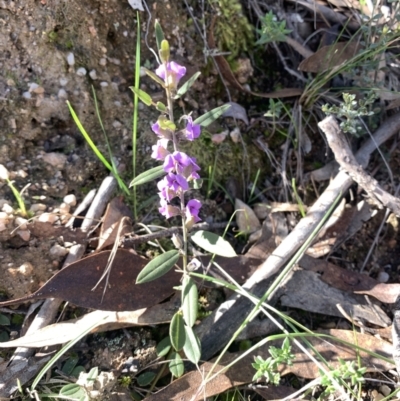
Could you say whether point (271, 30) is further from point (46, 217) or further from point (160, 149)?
point (46, 217)

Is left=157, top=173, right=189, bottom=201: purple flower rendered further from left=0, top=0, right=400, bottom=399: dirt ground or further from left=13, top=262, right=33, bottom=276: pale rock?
left=13, top=262, right=33, bottom=276: pale rock

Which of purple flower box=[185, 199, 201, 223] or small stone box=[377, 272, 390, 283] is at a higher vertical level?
purple flower box=[185, 199, 201, 223]

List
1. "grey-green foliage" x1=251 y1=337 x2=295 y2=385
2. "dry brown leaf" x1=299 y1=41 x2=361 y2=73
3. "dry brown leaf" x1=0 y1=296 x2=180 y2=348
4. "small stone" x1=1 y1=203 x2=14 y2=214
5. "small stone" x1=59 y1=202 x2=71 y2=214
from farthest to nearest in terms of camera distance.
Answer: "dry brown leaf" x1=299 y1=41 x2=361 y2=73
"small stone" x1=59 y1=202 x2=71 y2=214
"small stone" x1=1 y1=203 x2=14 y2=214
"dry brown leaf" x1=0 y1=296 x2=180 y2=348
"grey-green foliage" x1=251 y1=337 x2=295 y2=385

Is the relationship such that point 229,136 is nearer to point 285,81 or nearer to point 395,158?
point 285,81

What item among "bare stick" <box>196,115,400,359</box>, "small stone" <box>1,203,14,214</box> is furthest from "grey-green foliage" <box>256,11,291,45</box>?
"small stone" <box>1,203,14,214</box>

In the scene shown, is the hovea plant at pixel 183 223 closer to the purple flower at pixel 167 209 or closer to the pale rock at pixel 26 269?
the purple flower at pixel 167 209

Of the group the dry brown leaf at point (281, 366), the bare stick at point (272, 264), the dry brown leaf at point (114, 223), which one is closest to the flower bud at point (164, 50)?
the dry brown leaf at point (114, 223)

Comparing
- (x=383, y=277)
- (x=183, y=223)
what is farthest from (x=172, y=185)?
(x=383, y=277)

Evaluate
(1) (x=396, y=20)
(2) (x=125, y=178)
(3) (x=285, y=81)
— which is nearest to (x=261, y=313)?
(2) (x=125, y=178)
